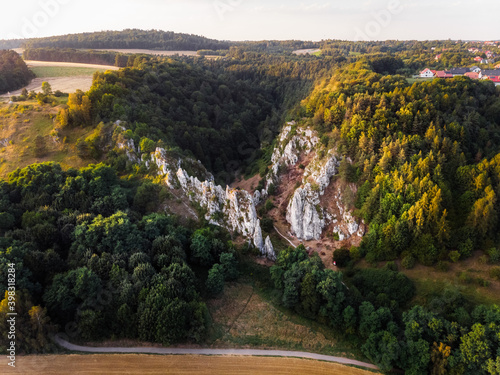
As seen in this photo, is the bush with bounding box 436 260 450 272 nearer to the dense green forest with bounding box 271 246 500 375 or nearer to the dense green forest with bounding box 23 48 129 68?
the dense green forest with bounding box 271 246 500 375

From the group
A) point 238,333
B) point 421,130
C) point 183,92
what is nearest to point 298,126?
point 421,130

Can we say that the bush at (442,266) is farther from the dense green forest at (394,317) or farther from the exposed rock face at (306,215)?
the exposed rock face at (306,215)

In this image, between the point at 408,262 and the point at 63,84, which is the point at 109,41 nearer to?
the point at 63,84

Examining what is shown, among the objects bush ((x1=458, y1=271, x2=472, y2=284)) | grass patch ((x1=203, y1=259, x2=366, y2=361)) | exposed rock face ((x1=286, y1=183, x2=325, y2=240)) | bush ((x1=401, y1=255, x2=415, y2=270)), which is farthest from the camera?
exposed rock face ((x1=286, y1=183, x2=325, y2=240))

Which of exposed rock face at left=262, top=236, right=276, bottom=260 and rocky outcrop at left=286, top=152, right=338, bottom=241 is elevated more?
rocky outcrop at left=286, top=152, right=338, bottom=241

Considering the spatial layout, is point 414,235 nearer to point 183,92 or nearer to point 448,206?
point 448,206

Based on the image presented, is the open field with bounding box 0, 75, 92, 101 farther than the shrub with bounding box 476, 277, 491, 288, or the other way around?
the open field with bounding box 0, 75, 92, 101

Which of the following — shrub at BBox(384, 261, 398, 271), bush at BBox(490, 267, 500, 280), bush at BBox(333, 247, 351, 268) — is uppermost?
bush at BBox(490, 267, 500, 280)

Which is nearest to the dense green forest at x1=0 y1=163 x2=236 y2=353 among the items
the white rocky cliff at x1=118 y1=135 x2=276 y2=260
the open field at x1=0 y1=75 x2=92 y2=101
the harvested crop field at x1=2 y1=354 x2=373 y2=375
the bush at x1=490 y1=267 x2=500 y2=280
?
the harvested crop field at x1=2 y1=354 x2=373 y2=375
